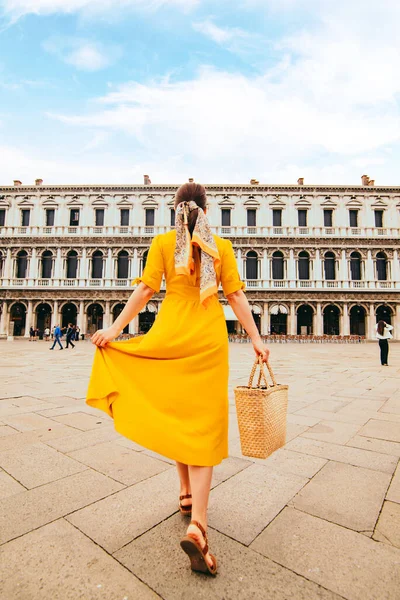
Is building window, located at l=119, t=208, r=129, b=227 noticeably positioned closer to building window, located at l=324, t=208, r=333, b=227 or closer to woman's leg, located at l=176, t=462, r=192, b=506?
building window, located at l=324, t=208, r=333, b=227

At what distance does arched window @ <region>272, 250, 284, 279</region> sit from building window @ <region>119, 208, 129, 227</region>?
12710mm

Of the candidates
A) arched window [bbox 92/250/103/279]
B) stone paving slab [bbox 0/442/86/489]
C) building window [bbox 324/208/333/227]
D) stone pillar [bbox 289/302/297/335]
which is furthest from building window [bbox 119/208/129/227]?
stone paving slab [bbox 0/442/86/489]

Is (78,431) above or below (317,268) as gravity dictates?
below

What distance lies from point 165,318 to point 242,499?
1.29m

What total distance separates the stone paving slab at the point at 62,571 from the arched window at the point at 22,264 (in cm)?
Answer: 3054

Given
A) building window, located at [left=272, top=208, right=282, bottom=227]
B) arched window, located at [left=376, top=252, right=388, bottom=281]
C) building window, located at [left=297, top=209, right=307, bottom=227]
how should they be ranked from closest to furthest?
arched window, located at [left=376, top=252, right=388, bottom=281] < building window, located at [left=297, top=209, right=307, bottom=227] < building window, located at [left=272, top=208, right=282, bottom=227]

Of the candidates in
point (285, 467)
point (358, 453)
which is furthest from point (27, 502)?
point (358, 453)

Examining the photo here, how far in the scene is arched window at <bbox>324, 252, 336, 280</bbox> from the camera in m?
28.3

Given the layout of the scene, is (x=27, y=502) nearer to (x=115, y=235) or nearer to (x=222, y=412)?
(x=222, y=412)

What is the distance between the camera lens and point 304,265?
2848 cm

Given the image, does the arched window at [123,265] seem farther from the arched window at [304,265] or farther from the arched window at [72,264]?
the arched window at [304,265]

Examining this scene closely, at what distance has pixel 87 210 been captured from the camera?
96.3 ft

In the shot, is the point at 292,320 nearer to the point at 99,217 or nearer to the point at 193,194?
the point at 99,217

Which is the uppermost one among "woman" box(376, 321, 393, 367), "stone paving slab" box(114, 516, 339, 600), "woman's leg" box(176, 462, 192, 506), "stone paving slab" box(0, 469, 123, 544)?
"woman" box(376, 321, 393, 367)
